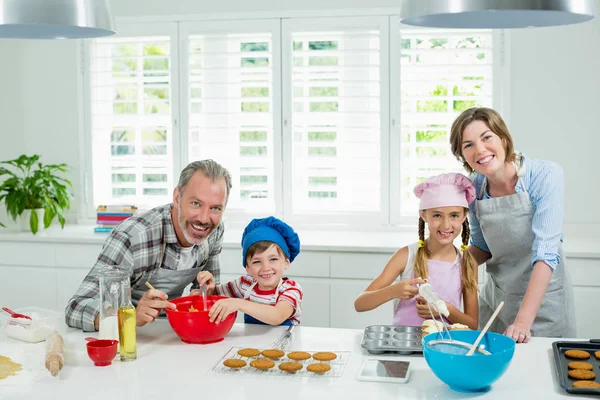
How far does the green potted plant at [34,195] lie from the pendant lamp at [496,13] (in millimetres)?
2763

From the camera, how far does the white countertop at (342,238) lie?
11.3ft

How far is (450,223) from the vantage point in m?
2.34

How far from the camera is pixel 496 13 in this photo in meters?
1.77

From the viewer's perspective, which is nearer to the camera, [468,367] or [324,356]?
[468,367]

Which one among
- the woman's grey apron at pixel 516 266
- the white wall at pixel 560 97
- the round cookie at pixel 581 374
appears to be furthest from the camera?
the white wall at pixel 560 97

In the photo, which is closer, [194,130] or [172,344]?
[172,344]

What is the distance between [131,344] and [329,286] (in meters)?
1.79

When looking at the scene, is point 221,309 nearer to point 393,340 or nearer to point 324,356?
point 324,356

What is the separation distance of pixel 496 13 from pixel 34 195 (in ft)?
9.77

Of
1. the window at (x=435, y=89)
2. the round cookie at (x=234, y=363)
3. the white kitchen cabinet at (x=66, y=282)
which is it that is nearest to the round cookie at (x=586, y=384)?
the round cookie at (x=234, y=363)

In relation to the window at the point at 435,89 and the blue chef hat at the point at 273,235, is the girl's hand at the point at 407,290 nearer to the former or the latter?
the blue chef hat at the point at 273,235

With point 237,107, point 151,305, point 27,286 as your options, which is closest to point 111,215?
point 27,286

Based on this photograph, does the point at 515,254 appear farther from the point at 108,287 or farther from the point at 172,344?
the point at 108,287

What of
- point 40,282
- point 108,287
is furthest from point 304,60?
point 108,287
